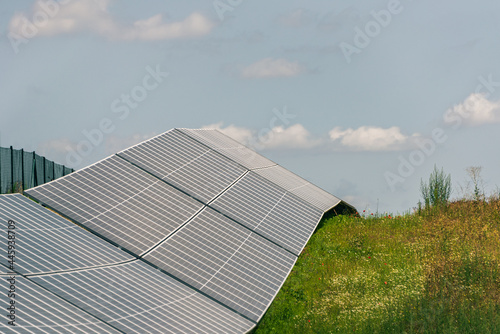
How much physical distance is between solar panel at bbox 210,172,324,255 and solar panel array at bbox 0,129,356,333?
5 cm

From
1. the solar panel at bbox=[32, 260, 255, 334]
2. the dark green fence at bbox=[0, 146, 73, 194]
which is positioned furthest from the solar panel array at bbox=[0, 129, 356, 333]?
the dark green fence at bbox=[0, 146, 73, 194]

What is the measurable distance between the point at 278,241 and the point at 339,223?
798 centimetres

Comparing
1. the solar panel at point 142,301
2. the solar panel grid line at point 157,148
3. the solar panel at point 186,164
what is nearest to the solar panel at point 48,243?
the solar panel at point 142,301

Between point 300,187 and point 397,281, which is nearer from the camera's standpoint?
point 397,281

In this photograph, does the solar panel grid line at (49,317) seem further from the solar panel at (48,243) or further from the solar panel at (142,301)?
the solar panel at (48,243)

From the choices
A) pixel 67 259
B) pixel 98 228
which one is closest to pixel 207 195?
pixel 98 228

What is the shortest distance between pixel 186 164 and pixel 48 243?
21.3ft

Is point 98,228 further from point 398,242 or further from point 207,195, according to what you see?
point 398,242

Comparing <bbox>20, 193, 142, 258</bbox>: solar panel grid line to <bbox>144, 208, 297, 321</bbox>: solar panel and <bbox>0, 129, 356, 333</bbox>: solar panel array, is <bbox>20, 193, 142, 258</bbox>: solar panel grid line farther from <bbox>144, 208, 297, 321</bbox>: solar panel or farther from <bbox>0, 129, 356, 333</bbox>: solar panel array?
<bbox>144, 208, 297, 321</bbox>: solar panel

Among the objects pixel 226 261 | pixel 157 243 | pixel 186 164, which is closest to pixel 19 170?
pixel 186 164

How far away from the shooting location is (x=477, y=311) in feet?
31.9

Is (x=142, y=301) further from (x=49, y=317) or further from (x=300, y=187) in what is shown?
(x=300, y=187)

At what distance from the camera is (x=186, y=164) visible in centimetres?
1472

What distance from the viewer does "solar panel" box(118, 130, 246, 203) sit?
13.4m
